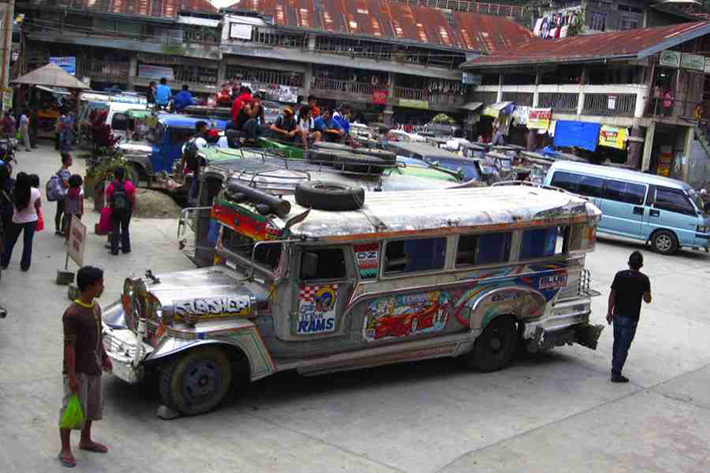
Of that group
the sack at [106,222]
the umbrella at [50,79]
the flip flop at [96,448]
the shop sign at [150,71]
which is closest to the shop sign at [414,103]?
the shop sign at [150,71]

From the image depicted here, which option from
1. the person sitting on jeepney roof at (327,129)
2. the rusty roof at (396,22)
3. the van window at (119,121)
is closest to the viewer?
the person sitting on jeepney roof at (327,129)

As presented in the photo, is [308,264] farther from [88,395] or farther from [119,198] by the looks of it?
[119,198]

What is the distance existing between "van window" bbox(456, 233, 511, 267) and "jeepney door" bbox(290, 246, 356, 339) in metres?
1.55

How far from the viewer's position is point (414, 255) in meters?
8.62

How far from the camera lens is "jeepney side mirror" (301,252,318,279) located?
775 centimetres

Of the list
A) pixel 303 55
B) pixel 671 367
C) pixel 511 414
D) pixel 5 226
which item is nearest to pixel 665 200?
pixel 671 367

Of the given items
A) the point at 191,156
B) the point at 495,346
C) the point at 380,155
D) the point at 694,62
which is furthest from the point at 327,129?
the point at 694,62

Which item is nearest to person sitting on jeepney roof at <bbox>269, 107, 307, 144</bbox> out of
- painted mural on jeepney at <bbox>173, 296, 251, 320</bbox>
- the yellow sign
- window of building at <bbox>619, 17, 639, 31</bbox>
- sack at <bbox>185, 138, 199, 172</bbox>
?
sack at <bbox>185, 138, 199, 172</bbox>

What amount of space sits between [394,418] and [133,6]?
4209cm

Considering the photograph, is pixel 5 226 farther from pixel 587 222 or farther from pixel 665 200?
pixel 665 200

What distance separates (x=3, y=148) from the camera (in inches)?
728

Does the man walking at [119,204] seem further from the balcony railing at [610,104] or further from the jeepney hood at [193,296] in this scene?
the balcony railing at [610,104]

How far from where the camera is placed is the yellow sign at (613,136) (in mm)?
32031

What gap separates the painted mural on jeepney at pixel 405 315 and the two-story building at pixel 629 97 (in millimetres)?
25013
